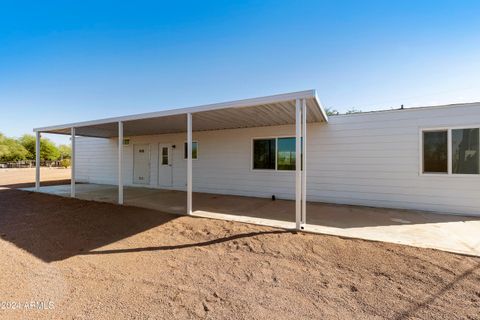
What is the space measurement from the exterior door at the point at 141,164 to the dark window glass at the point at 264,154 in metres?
5.42

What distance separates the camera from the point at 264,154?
752 centimetres

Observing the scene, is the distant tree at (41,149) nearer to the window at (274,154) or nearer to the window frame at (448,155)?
the window at (274,154)

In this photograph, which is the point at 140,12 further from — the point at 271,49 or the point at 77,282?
the point at 77,282

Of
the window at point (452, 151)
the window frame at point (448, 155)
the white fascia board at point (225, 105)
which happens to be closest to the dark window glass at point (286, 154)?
the white fascia board at point (225, 105)

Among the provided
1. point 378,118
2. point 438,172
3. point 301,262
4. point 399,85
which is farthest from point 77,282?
point 399,85

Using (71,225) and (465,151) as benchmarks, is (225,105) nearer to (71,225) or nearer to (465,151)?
(71,225)

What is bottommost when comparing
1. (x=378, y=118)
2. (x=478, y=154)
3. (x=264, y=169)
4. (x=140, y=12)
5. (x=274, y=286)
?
(x=274, y=286)

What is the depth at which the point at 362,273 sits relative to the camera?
2.61 meters

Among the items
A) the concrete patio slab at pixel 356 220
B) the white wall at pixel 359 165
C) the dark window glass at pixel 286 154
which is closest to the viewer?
the concrete patio slab at pixel 356 220

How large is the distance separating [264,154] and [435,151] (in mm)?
4625

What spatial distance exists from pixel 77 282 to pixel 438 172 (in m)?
7.62

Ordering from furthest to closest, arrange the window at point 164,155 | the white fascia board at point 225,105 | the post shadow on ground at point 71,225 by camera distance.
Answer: the window at point 164,155 → the white fascia board at point 225,105 → the post shadow on ground at point 71,225

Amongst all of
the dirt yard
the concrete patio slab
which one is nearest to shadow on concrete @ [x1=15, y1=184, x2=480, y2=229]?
the concrete patio slab

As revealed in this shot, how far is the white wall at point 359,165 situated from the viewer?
5309 millimetres
